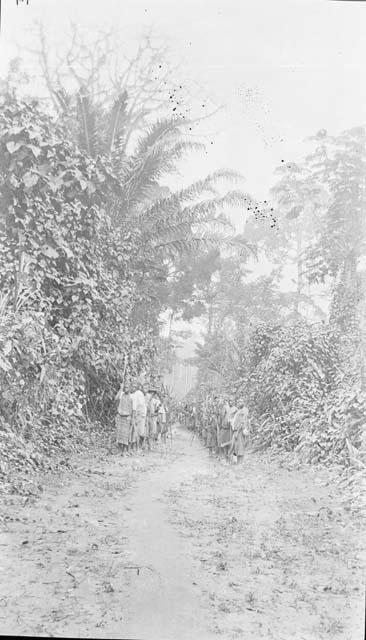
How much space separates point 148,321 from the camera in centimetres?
587

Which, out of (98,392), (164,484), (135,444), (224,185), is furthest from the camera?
(135,444)

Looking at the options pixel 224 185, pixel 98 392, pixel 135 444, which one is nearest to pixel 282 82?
pixel 224 185

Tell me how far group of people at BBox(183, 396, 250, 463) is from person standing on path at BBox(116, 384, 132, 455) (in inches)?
37.1

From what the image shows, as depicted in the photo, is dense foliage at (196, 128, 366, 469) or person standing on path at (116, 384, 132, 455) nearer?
dense foliage at (196, 128, 366, 469)

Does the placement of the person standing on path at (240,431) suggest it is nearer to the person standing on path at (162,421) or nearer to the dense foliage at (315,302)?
the dense foliage at (315,302)

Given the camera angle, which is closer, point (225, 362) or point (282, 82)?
point (282, 82)

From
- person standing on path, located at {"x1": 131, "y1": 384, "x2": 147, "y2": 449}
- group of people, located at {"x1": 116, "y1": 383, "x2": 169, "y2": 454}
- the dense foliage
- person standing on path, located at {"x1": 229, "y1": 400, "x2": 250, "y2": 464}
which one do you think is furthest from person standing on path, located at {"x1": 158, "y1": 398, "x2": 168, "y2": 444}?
the dense foliage

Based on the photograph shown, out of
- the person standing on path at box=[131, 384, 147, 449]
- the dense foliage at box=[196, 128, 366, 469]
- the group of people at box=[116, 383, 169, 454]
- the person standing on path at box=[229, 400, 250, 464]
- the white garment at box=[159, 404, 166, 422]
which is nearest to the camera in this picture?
the dense foliage at box=[196, 128, 366, 469]

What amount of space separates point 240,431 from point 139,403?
216 centimetres

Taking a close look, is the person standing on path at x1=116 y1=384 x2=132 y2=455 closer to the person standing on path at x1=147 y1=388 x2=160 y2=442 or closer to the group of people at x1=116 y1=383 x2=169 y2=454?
the group of people at x1=116 y1=383 x2=169 y2=454

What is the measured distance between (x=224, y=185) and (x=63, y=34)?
1.91 metres

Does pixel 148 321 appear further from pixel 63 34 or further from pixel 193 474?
pixel 63 34

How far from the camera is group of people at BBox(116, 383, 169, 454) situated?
6660 mm

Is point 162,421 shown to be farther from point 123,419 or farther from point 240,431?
point 240,431
